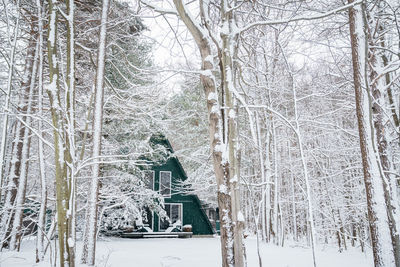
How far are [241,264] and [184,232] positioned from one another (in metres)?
13.3

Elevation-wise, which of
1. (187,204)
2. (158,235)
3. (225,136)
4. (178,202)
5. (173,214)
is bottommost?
(158,235)

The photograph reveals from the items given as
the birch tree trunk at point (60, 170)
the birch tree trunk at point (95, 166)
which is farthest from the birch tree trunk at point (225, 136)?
the birch tree trunk at point (95, 166)

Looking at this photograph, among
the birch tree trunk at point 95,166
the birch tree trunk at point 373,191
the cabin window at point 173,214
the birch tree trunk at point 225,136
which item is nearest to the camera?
the birch tree trunk at point 225,136

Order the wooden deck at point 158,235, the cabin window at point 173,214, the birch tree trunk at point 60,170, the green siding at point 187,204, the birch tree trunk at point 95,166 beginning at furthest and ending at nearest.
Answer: the green siding at point 187,204 → the cabin window at point 173,214 → the wooden deck at point 158,235 → the birch tree trunk at point 95,166 → the birch tree trunk at point 60,170

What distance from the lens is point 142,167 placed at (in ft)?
46.4

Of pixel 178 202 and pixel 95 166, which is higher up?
pixel 95 166

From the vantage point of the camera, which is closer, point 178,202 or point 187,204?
point 178,202

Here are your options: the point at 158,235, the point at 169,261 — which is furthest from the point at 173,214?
the point at 169,261

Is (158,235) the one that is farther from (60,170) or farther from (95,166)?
(60,170)

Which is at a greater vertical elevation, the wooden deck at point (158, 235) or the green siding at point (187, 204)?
the green siding at point (187, 204)

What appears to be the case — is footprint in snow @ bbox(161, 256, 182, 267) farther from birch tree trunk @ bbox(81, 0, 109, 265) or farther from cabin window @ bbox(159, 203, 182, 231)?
cabin window @ bbox(159, 203, 182, 231)

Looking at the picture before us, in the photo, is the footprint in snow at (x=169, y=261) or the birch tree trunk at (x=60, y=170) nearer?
the birch tree trunk at (x=60, y=170)

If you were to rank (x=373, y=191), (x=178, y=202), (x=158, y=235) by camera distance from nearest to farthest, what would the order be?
1. (x=373, y=191)
2. (x=158, y=235)
3. (x=178, y=202)

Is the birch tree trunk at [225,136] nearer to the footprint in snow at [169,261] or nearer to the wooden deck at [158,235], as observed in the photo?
the footprint in snow at [169,261]
